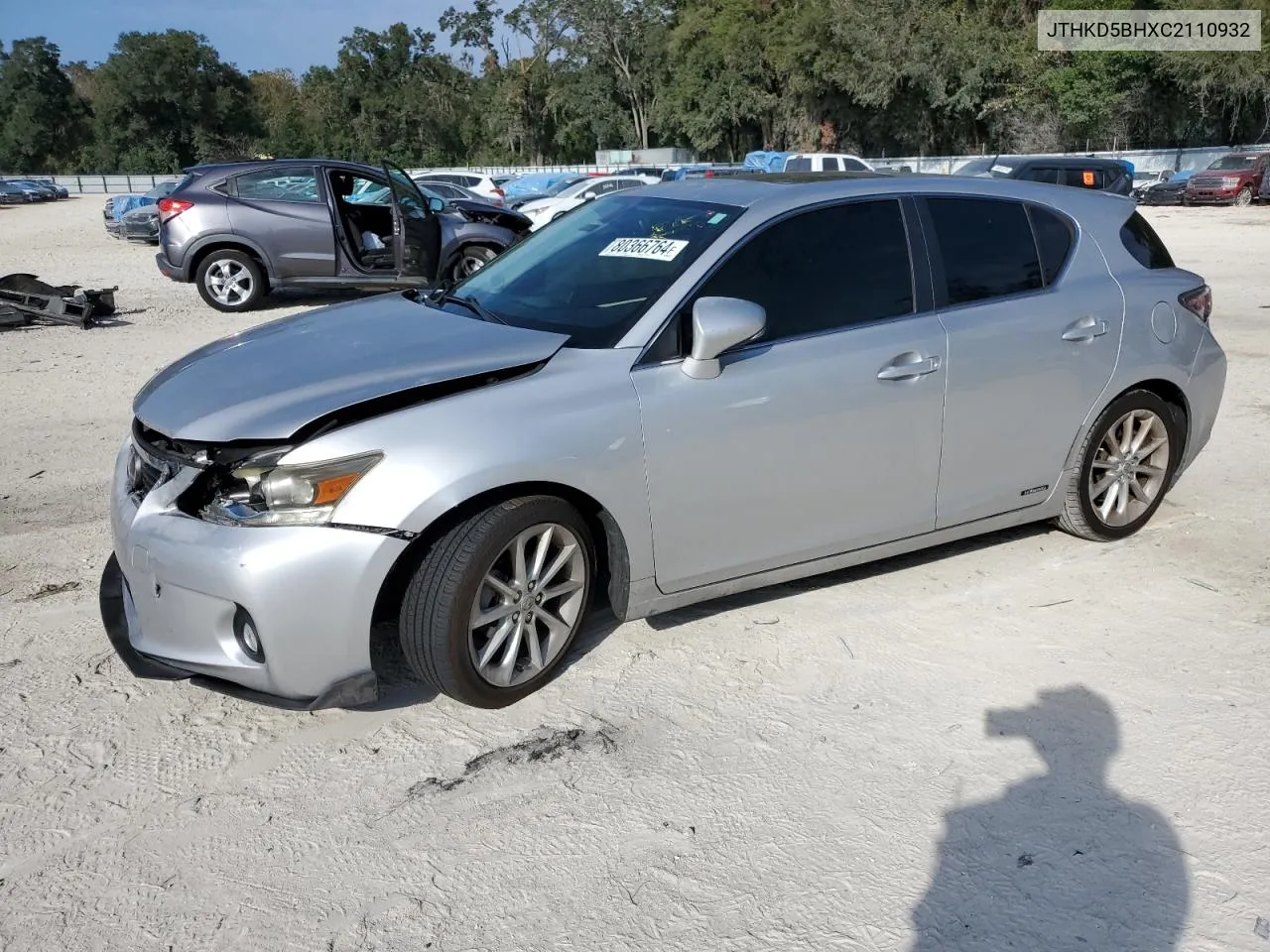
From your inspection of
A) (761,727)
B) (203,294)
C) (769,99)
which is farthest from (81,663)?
(769,99)

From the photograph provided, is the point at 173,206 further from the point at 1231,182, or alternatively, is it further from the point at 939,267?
the point at 1231,182

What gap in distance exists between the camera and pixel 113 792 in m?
3.14

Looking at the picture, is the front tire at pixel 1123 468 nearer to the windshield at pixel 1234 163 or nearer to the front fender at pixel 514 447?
the front fender at pixel 514 447

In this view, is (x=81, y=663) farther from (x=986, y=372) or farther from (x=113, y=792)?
(x=986, y=372)

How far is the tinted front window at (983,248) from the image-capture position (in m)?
4.38

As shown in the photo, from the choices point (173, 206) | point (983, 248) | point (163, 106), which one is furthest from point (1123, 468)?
point (163, 106)

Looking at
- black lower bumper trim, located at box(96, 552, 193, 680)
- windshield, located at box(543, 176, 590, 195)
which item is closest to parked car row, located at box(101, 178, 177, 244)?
windshield, located at box(543, 176, 590, 195)

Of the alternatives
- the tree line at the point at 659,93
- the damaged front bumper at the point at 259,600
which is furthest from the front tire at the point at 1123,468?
the tree line at the point at 659,93

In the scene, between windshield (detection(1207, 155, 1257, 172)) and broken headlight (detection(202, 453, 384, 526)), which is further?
windshield (detection(1207, 155, 1257, 172))

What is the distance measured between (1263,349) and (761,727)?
8.08m

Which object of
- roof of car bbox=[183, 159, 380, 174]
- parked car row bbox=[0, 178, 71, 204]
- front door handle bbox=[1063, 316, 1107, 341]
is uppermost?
parked car row bbox=[0, 178, 71, 204]

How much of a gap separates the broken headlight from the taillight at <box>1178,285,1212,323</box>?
3.76 m

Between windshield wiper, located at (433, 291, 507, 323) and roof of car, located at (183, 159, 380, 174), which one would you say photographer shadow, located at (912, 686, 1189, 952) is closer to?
windshield wiper, located at (433, 291, 507, 323)

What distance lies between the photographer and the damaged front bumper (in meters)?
3.10
